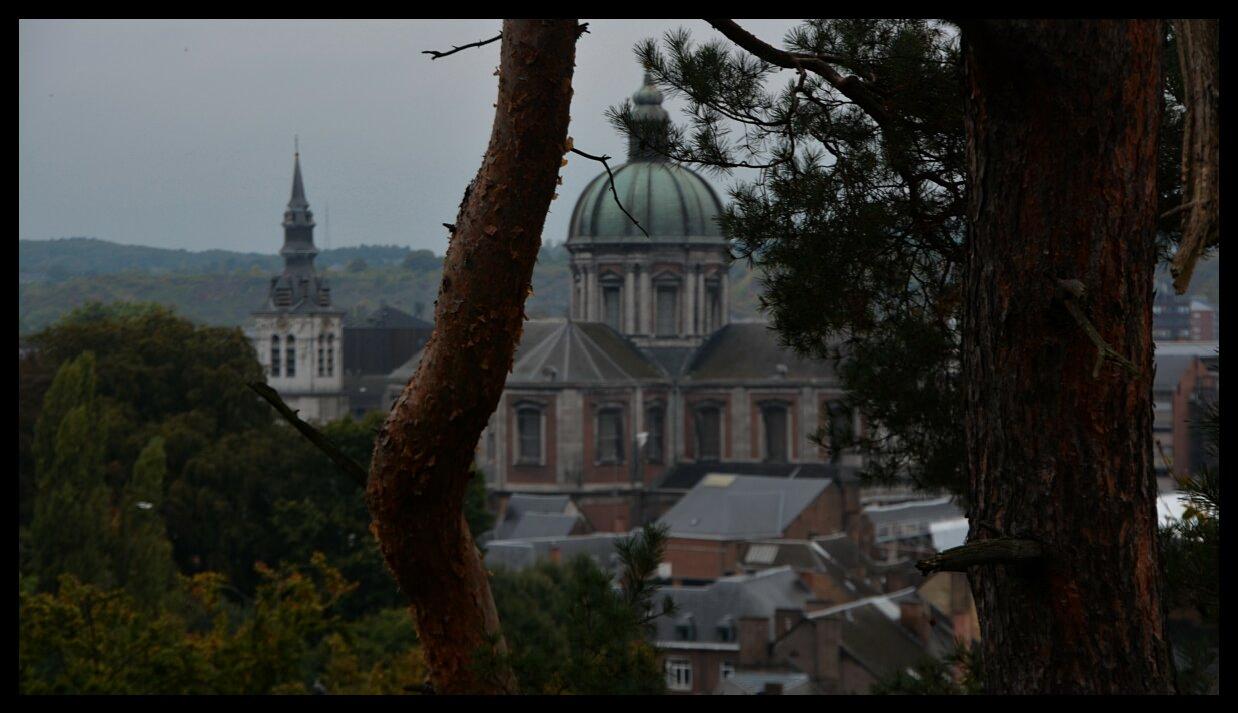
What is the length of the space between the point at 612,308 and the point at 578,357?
5.11 m

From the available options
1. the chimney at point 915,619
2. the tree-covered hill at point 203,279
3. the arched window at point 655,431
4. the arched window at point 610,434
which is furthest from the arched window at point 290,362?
the chimney at point 915,619

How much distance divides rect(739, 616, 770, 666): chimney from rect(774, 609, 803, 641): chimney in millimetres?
273

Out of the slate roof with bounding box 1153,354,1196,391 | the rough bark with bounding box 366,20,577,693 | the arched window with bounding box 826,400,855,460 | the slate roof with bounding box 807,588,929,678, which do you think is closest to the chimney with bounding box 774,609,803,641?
the slate roof with bounding box 807,588,929,678

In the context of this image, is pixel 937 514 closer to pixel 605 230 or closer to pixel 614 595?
pixel 605 230

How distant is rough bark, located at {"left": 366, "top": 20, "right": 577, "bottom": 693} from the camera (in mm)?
5066

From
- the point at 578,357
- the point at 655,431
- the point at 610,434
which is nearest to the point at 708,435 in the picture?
the point at 655,431

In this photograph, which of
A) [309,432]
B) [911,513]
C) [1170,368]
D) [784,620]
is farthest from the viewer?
[1170,368]

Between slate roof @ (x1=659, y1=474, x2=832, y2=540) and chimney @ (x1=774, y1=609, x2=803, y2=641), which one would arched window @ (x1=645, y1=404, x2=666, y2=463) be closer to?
slate roof @ (x1=659, y1=474, x2=832, y2=540)

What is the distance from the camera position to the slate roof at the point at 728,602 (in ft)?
126

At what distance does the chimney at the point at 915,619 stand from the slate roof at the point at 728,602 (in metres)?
2.51

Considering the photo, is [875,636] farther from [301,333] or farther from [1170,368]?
[301,333]

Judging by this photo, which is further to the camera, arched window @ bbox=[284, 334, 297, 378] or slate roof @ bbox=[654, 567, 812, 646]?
arched window @ bbox=[284, 334, 297, 378]

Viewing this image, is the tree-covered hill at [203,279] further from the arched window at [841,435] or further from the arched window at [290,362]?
the arched window at [841,435]

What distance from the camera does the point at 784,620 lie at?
37250 millimetres
